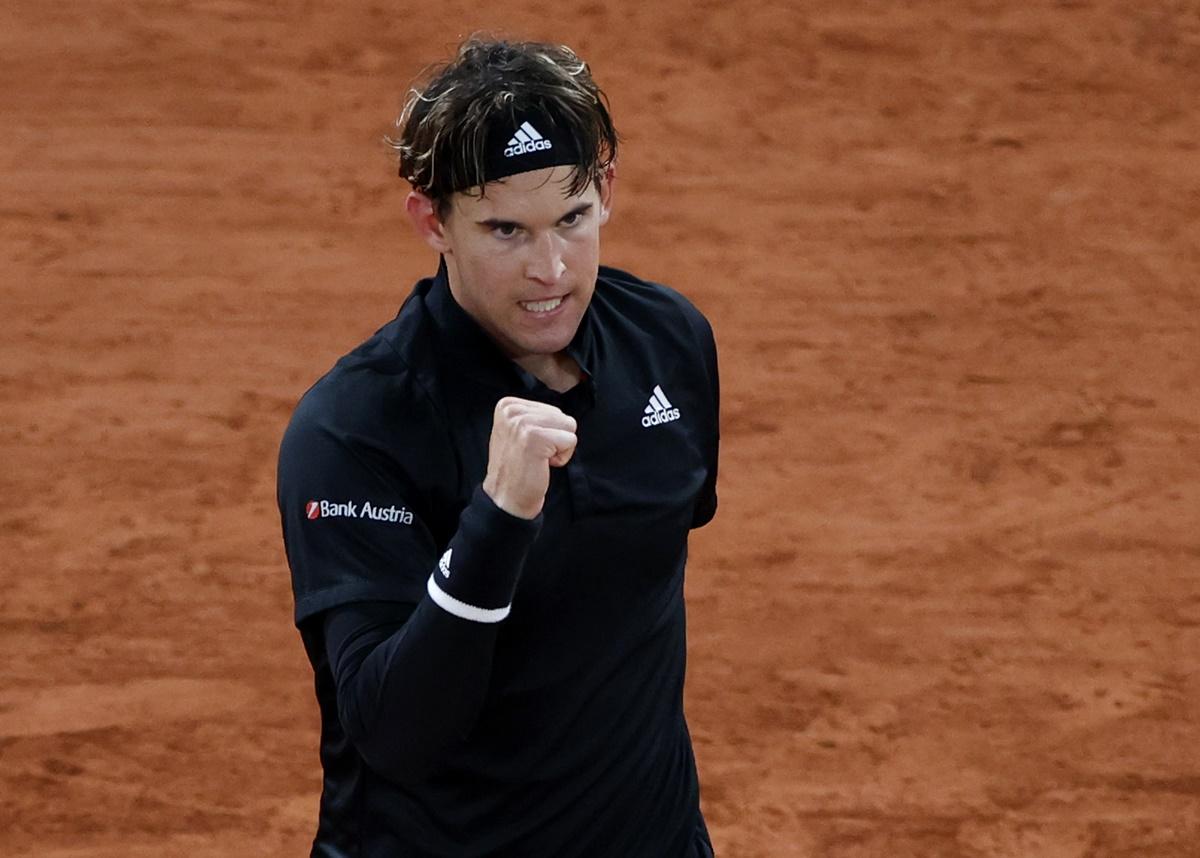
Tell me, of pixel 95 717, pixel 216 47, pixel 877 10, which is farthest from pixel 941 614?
pixel 216 47

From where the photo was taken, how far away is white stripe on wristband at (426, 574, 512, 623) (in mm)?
2496

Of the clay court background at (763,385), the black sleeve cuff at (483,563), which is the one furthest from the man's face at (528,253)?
the clay court background at (763,385)

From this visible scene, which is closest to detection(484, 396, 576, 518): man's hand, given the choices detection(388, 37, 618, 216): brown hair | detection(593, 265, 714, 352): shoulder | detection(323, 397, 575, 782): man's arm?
detection(323, 397, 575, 782): man's arm

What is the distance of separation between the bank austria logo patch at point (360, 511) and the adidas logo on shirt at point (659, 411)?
0.49m

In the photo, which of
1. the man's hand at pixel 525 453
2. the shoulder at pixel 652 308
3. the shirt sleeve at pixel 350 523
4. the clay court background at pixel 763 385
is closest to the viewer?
the man's hand at pixel 525 453

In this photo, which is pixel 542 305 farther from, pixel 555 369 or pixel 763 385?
pixel 763 385

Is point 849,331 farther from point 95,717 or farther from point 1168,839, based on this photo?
point 95,717

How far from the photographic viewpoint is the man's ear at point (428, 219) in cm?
283

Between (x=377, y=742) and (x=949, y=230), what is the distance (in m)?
4.89

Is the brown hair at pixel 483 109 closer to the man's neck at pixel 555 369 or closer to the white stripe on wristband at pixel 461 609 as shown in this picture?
the man's neck at pixel 555 369

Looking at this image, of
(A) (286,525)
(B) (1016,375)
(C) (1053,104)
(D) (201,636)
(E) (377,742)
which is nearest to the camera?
(E) (377,742)

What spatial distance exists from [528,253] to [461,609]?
0.55 meters

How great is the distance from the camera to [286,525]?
2.82 m

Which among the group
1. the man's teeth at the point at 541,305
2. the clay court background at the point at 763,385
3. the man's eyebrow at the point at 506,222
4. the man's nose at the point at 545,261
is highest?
the man's eyebrow at the point at 506,222
